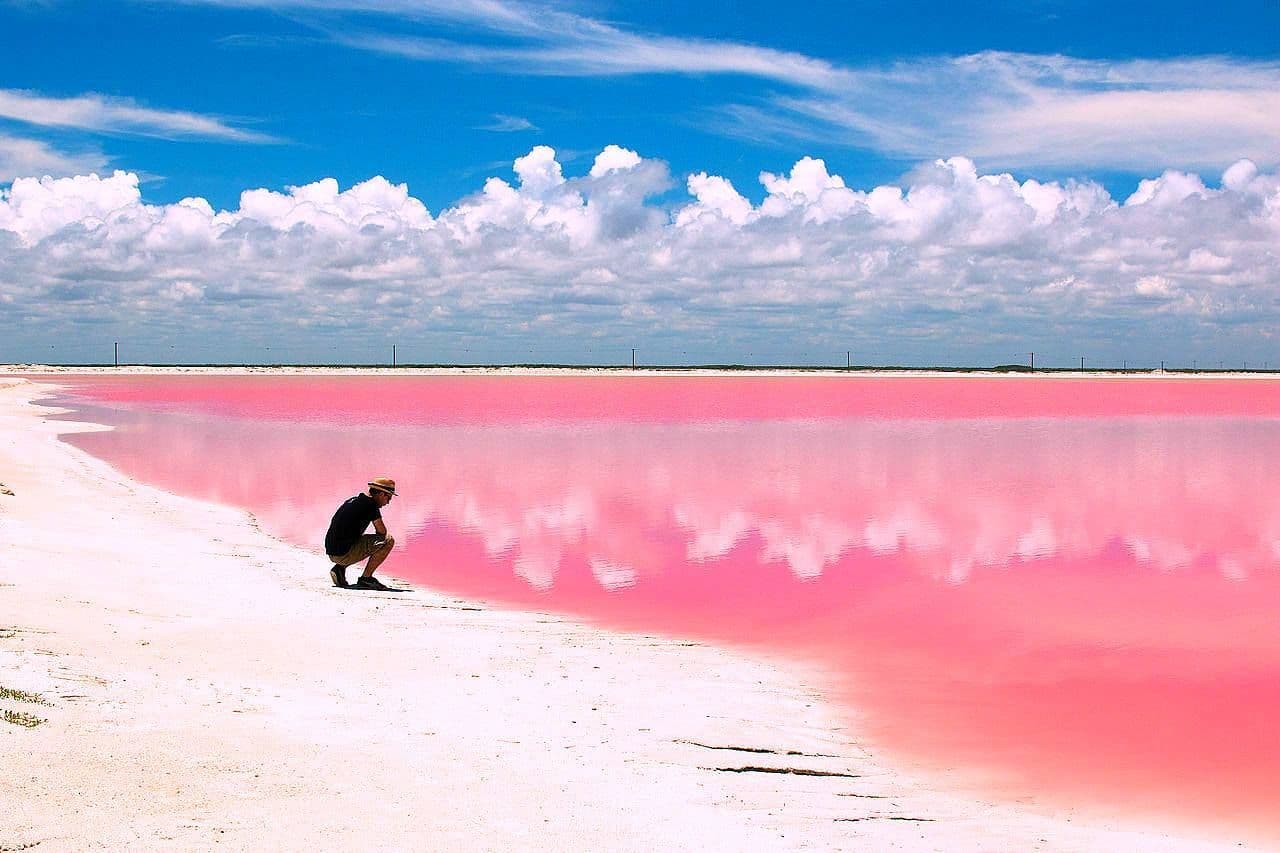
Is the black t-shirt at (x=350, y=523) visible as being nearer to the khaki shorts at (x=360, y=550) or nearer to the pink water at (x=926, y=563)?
the khaki shorts at (x=360, y=550)

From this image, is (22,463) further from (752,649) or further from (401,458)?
(752,649)

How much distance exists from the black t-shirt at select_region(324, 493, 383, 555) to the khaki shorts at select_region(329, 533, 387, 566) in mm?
48

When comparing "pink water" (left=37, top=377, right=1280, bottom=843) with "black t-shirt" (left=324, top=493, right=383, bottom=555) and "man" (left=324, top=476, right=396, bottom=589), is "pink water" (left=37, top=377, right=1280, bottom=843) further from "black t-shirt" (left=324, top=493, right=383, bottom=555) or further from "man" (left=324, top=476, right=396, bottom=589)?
"black t-shirt" (left=324, top=493, right=383, bottom=555)

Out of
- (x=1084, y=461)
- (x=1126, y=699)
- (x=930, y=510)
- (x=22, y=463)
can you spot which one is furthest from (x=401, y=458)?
(x=1126, y=699)

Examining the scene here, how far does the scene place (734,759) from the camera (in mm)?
7660

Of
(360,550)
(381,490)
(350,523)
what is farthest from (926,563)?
(350,523)

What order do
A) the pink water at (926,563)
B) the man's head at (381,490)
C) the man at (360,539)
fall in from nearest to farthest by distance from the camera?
the pink water at (926,563), the man at (360,539), the man's head at (381,490)

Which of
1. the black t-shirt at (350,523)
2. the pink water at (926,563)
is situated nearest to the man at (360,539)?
the black t-shirt at (350,523)

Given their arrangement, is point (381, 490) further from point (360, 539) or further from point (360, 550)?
point (360, 550)

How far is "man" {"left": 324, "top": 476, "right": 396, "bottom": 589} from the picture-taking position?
44.9 ft

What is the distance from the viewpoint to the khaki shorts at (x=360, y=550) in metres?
13.7

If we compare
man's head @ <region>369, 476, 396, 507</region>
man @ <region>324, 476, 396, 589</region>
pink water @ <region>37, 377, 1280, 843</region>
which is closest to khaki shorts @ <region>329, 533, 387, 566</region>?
man @ <region>324, 476, 396, 589</region>

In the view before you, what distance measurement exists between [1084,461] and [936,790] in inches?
1185

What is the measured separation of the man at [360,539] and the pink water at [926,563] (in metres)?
1.44
